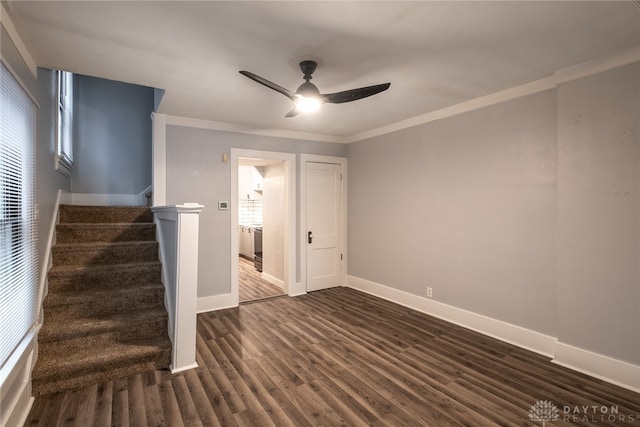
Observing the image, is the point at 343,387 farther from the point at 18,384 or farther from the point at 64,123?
Answer: the point at 64,123

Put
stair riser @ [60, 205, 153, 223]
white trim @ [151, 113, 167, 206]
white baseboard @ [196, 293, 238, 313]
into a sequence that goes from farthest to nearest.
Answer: white baseboard @ [196, 293, 238, 313], white trim @ [151, 113, 167, 206], stair riser @ [60, 205, 153, 223]

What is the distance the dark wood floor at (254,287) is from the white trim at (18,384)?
261 centimetres

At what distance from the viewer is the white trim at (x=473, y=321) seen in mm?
3043

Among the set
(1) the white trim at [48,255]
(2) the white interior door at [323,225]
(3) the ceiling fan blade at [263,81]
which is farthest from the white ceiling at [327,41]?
(2) the white interior door at [323,225]

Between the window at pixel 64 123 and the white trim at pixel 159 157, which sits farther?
the white trim at pixel 159 157

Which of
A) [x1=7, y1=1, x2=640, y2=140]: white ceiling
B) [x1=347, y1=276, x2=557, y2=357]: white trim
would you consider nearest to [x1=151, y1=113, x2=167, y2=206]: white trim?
[x1=7, y1=1, x2=640, y2=140]: white ceiling

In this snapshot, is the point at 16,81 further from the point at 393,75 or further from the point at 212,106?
the point at 393,75

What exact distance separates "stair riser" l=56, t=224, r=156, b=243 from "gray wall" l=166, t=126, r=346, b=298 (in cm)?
47

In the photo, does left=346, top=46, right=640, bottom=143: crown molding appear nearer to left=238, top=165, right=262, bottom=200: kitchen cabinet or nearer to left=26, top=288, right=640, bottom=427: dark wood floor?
left=26, top=288, right=640, bottom=427: dark wood floor

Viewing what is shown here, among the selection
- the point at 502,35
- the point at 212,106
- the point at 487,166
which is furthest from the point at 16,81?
the point at 487,166

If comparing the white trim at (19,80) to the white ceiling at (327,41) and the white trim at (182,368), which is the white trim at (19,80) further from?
the white trim at (182,368)

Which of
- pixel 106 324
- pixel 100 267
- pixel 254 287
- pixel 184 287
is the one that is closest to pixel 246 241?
pixel 254 287

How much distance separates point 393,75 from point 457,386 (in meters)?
2.62

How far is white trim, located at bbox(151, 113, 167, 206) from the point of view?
Result: 3953 millimetres
